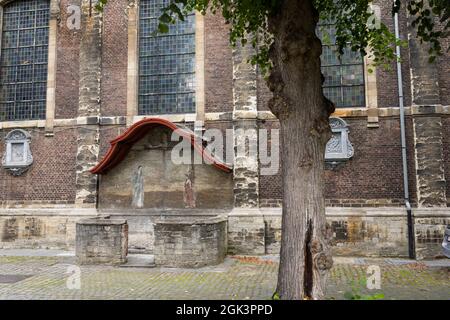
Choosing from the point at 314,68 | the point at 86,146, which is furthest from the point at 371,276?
the point at 86,146

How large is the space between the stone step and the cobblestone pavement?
0.27 meters

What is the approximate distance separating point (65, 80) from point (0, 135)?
3.07 m

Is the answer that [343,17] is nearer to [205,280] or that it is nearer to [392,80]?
[392,80]

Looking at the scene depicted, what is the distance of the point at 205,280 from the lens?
9.04m

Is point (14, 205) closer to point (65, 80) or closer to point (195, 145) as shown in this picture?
point (65, 80)

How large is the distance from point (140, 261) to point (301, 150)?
696cm

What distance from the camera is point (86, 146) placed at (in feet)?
46.0

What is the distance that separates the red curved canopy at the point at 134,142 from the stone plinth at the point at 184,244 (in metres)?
2.48

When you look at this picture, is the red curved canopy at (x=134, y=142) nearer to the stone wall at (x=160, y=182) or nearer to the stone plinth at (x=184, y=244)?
the stone wall at (x=160, y=182)

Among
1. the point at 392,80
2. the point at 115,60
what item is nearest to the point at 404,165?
the point at 392,80

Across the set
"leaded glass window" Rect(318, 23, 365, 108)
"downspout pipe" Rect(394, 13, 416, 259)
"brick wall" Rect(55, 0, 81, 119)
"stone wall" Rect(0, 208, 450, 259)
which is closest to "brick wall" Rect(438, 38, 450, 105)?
"downspout pipe" Rect(394, 13, 416, 259)

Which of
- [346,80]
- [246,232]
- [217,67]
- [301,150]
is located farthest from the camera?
[217,67]

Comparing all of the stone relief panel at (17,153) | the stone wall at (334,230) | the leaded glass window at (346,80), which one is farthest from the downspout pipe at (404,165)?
the stone relief panel at (17,153)

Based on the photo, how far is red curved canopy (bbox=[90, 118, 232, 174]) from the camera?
1250cm
